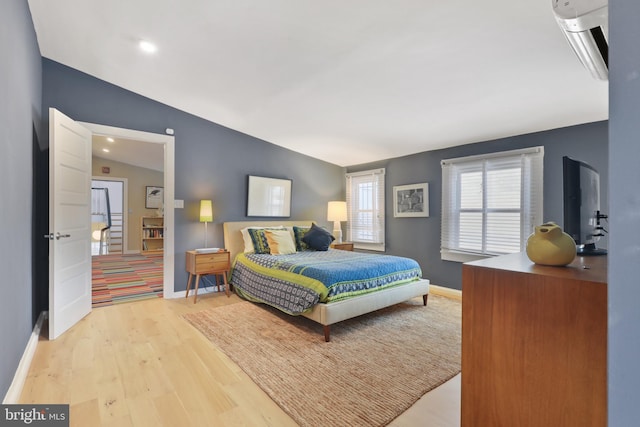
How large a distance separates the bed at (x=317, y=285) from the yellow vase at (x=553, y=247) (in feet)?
6.01

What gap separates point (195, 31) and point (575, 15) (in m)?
2.48

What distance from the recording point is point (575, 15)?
128cm

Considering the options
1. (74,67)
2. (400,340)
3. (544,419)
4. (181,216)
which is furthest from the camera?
(181,216)

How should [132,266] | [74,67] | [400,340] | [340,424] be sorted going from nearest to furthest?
1. [340,424]
2. [400,340]
3. [74,67]
4. [132,266]

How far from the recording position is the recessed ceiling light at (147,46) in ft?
8.72

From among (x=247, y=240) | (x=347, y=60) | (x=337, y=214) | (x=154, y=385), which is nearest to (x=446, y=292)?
(x=337, y=214)

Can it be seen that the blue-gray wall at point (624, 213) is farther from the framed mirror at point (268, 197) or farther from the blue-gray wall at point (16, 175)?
the framed mirror at point (268, 197)

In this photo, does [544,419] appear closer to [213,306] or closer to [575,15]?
[575,15]

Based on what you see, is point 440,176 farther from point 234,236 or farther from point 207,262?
point 207,262

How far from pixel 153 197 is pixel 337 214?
230 inches

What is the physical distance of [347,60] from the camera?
8.39 feet

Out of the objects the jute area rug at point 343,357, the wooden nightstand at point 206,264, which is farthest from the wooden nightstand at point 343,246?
the wooden nightstand at point 206,264

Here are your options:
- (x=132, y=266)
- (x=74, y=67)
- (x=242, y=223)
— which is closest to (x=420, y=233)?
(x=242, y=223)

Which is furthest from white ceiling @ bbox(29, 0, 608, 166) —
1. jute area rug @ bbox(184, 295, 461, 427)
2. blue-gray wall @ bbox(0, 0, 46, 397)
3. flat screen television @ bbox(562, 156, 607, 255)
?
jute area rug @ bbox(184, 295, 461, 427)
